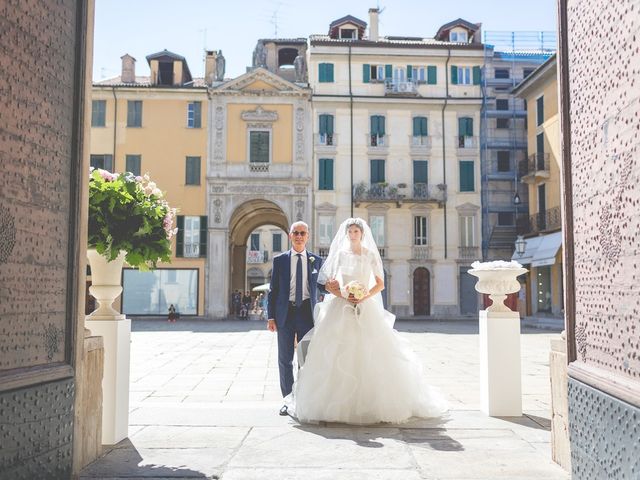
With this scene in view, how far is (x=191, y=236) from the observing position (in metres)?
31.4

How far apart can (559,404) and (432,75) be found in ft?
103

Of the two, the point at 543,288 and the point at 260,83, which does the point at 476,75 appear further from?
the point at 543,288

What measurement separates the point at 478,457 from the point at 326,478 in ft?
3.71

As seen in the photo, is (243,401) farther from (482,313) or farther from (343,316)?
(482,313)

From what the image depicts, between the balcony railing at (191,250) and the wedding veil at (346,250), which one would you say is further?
the balcony railing at (191,250)

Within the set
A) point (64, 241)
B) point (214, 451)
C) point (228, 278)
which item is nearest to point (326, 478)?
point (214, 451)

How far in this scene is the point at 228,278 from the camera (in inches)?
1245

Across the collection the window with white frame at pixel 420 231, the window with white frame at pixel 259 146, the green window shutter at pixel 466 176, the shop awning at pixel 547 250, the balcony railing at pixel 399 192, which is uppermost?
the window with white frame at pixel 259 146

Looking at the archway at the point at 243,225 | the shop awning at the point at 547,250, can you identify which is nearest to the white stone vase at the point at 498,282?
the shop awning at the point at 547,250

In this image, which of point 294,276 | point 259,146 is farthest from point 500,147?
point 294,276

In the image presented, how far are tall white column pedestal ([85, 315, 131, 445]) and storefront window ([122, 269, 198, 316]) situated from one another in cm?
2645

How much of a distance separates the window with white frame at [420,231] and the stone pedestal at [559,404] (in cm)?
2884

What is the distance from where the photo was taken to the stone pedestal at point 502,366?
5781 mm

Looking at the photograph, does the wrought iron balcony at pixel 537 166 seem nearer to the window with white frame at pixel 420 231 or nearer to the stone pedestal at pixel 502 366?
the window with white frame at pixel 420 231
